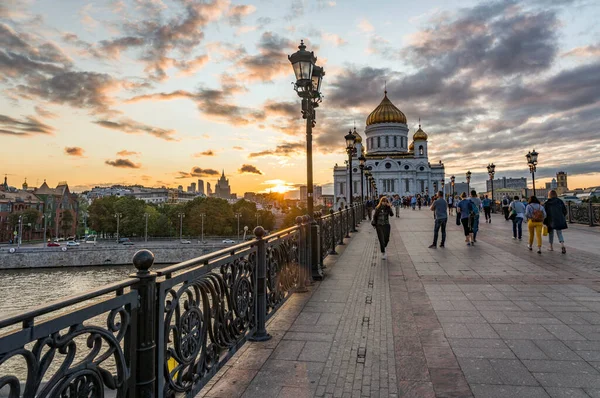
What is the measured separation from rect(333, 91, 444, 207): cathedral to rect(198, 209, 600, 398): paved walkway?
3093 inches

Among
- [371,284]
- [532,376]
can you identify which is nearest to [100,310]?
[532,376]

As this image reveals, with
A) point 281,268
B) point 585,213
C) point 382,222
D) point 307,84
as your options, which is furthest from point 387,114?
point 281,268

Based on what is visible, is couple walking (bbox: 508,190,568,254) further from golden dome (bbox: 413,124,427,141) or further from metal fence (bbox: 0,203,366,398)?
golden dome (bbox: 413,124,427,141)

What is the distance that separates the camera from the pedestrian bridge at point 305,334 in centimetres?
199

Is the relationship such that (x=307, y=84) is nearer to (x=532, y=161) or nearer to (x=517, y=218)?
(x=517, y=218)

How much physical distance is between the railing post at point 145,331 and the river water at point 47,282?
34.3 meters

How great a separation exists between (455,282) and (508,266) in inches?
96.2

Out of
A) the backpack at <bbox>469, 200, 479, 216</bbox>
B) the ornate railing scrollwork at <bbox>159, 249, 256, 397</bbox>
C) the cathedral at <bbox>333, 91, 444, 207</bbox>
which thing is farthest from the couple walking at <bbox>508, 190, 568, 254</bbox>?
the cathedral at <bbox>333, 91, 444, 207</bbox>

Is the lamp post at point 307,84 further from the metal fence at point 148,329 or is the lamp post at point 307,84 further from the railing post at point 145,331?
the railing post at point 145,331

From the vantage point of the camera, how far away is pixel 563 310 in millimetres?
5363

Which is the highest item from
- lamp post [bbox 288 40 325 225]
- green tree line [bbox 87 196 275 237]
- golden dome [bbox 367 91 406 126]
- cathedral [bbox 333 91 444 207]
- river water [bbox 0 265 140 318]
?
golden dome [bbox 367 91 406 126]

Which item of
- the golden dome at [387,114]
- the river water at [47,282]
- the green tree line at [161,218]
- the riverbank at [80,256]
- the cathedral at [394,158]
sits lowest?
the river water at [47,282]

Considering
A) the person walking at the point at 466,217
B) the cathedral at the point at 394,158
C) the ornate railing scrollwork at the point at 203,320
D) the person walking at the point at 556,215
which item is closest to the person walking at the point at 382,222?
the person walking at the point at 466,217

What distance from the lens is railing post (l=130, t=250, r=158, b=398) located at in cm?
227
